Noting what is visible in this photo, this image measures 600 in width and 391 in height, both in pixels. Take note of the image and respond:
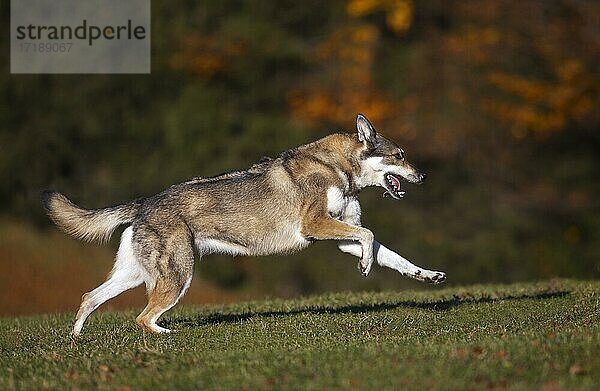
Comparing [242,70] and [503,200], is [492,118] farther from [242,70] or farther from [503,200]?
[242,70]

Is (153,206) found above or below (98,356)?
above

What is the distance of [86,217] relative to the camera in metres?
10.7

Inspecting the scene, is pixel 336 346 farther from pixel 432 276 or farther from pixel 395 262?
pixel 395 262

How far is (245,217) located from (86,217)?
1550mm

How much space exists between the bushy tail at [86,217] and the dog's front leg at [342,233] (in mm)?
1738

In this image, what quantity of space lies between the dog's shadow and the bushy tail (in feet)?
4.14

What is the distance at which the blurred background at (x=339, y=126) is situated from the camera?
24.0 metres

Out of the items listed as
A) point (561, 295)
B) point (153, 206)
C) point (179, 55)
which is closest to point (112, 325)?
point (153, 206)

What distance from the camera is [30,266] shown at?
81.1ft

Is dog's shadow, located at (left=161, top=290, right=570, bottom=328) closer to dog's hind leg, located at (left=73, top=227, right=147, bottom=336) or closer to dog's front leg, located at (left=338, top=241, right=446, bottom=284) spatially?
dog's front leg, located at (left=338, top=241, right=446, bottom=284)

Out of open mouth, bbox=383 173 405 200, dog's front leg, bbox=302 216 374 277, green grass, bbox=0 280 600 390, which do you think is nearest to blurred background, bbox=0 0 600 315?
green grass, bbox=0 280 600 390

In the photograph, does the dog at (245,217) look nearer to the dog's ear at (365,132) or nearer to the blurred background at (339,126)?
the dog's ear at (365,132)

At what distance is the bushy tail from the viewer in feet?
35.0

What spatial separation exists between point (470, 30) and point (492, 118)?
215 centimetres
